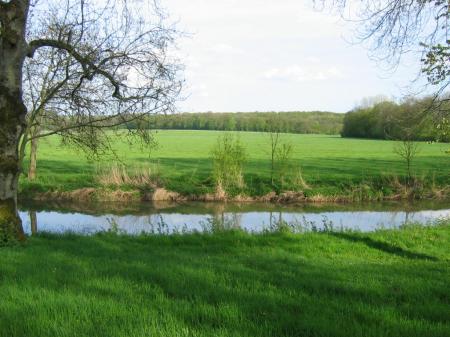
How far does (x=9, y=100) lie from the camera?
8.30 meters

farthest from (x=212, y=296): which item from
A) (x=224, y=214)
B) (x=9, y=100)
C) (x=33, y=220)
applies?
(x=224, y=214)

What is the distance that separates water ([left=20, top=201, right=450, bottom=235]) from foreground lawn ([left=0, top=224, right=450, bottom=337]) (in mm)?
13259

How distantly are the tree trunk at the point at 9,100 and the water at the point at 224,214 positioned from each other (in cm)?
1143

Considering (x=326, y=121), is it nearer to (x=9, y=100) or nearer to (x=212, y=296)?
(x=9, y=100)

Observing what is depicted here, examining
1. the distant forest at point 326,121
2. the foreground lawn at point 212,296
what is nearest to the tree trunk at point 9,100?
the foreground lawn at point 212,296

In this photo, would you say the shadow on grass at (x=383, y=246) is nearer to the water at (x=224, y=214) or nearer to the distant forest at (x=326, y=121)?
the distant forest at (x=326, y=121)

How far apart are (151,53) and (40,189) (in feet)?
65.2

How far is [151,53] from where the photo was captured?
1170 centimetres

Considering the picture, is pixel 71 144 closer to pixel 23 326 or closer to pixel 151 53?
pixel 151 53

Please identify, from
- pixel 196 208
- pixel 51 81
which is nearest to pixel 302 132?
pixel 196 208

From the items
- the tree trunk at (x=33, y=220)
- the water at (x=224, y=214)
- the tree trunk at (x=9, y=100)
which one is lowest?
the water at (x=224, y=214)

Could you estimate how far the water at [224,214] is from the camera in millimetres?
21750

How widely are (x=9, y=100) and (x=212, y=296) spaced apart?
5547mm

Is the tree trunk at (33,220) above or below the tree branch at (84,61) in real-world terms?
below
